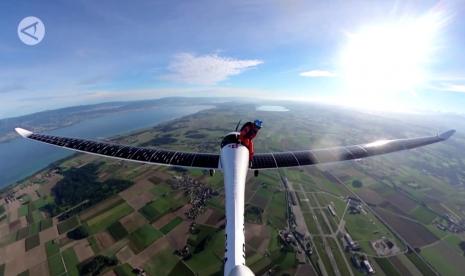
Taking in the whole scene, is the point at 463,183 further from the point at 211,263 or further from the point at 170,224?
the point at 170,224

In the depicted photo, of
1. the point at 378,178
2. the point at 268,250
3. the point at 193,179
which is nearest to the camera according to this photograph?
the point at 268,250

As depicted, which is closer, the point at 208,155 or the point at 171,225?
the point at 208,155

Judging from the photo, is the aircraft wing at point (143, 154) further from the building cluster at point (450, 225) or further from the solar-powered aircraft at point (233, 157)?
the building cluster at point (450, 225)

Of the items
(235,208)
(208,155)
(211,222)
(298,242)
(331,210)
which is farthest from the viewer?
(331,210)

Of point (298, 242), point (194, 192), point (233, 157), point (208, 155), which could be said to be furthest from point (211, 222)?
point (233, 157)

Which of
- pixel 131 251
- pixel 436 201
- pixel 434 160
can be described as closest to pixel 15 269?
pixel 131 251

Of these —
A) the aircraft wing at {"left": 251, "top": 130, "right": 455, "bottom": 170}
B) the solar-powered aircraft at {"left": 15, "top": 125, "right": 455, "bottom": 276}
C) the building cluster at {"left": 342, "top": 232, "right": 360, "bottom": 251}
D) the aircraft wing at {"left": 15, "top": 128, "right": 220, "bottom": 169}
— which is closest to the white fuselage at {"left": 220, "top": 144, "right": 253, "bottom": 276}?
the solar-powered aircraft at {"left": 15, "top": 125, "right": 455, "bottom": 276}

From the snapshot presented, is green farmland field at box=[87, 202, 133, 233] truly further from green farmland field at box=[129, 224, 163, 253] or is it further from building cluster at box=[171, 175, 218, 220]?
building cluster at box=[171, 175, 218, 220]

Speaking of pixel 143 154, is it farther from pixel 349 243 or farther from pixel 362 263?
pixel 349 243
